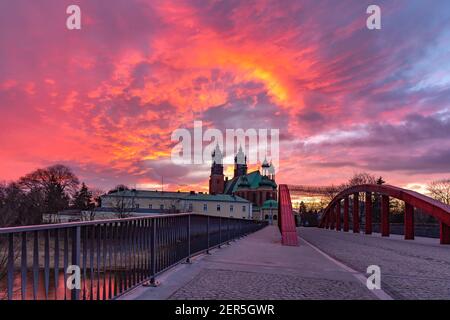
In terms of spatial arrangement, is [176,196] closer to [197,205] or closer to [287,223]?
[197,205]

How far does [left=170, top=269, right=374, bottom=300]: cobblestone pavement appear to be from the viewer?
6316 mm

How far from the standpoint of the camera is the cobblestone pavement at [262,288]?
6316mm

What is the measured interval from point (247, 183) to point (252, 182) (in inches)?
81.3

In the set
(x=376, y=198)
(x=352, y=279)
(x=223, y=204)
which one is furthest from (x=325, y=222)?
(x=352, y=279)

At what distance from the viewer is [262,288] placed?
6977mm

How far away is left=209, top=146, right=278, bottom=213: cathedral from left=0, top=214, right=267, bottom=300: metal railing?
120 meters

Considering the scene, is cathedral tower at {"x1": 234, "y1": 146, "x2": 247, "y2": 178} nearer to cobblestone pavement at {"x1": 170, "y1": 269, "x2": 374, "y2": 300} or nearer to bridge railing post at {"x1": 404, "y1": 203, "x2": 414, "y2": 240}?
bridge railing post at {"x1": 404, "y1": 203, "x2": 414, "y2": 240}

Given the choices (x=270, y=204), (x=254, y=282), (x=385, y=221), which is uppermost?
(x=254, y=282)

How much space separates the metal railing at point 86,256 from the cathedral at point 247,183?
120024 millimetres

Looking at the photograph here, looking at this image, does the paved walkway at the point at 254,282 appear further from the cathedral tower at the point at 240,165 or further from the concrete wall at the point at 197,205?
the cathedral tower at the point at 240,165

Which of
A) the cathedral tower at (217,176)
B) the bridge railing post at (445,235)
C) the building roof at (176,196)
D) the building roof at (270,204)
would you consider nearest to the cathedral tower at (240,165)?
Answer: the cathedral tower at (217,176)

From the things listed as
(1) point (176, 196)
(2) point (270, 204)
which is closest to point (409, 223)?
(1) point (176, 196)
